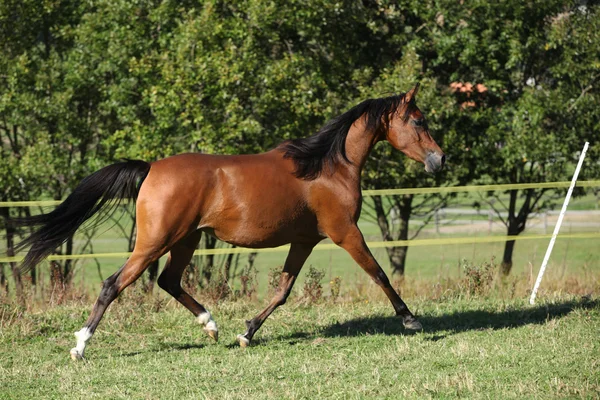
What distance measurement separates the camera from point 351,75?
15.1 metres

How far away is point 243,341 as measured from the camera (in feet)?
23.4

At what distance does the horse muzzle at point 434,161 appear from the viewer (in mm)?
7367

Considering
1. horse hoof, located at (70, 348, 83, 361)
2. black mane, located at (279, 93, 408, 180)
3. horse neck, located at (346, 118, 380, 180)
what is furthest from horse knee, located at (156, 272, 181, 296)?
horse neck, located at (346, 118, 380, 180)

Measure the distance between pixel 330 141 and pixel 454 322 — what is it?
2.28 meters

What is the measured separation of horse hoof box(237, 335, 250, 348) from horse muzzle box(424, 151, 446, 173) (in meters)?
2.32

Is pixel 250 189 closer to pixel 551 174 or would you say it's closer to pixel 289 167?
pixel 289 167

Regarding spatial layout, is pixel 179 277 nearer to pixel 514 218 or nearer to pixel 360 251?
pixel 360 251

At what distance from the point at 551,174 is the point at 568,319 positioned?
8.36 meters

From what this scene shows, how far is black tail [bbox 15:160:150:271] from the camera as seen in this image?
22.3 ft

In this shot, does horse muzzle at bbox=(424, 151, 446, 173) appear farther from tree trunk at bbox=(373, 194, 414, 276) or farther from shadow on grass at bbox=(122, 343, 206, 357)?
tree trunk at bbox=(373, 194, 414, 276)

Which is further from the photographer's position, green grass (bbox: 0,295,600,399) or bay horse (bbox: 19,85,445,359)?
Answer: bay horse (bbox: 19,85,445,359)

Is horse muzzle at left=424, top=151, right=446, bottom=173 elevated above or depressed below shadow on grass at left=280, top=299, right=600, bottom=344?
above

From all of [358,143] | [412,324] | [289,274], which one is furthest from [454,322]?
[358,143]

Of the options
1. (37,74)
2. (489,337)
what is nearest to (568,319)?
(489,337)
